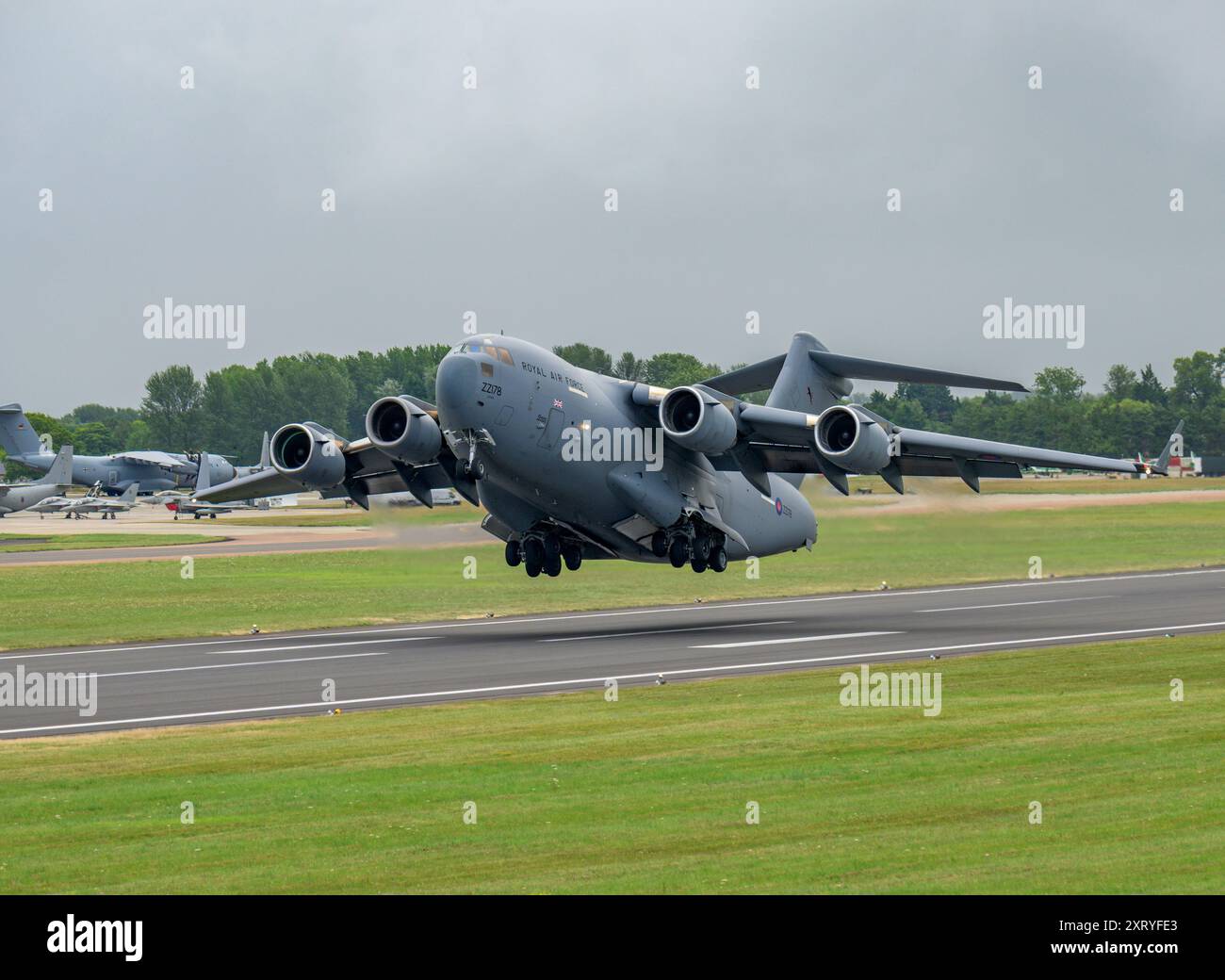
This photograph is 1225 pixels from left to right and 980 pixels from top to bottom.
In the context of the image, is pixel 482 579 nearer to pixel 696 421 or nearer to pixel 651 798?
pixel 696 421

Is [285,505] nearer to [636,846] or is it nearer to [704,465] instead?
[704,465]

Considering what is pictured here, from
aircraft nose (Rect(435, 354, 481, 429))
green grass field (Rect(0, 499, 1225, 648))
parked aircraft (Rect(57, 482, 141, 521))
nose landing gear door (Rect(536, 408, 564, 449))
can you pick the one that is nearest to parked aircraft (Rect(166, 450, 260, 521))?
parked aircraft (Rect(57, 482, 141, 521))

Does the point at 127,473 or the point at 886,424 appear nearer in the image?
the point at 886,424

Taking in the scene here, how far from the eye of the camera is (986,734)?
18.3 metres

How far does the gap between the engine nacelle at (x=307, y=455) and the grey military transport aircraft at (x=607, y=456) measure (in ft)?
0.13

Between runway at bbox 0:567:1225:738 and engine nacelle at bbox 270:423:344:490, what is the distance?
3.68 meters

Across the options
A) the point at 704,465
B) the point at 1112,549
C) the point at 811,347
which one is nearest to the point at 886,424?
the point at 704,465

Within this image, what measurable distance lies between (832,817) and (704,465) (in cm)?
2203

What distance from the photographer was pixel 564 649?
31.1 m

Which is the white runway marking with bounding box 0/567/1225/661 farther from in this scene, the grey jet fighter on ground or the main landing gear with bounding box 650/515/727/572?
the grey jet fighter on ground

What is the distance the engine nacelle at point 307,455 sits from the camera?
33.1 m

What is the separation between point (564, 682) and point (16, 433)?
96.5 metres

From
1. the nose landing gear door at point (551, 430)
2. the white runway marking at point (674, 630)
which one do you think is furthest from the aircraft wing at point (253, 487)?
the nose landing gear door at point (551, 430)

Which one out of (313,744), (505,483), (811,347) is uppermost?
(811,347)
